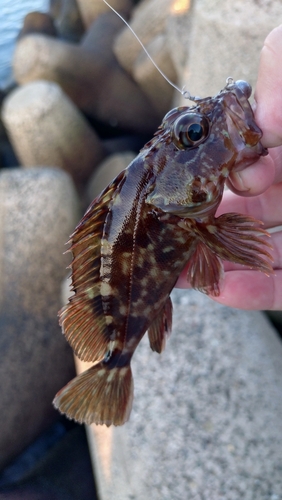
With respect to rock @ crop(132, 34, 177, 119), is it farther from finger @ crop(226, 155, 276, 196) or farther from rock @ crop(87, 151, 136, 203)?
finger @ crop(226, 155, 276, 196)

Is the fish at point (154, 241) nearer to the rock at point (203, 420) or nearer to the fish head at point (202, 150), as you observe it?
the fish head at point (202, 150)

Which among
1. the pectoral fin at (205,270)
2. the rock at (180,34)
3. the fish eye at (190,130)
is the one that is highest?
the fish eye at (190,130)

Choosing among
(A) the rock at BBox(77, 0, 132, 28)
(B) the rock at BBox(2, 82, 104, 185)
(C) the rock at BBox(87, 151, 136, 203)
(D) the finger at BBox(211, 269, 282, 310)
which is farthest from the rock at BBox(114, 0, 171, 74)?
(D) the finger at BBox(211, 269, 282, 310)

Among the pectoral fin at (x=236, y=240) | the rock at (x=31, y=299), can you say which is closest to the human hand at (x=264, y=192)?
the pectoral fin at (x=236, y=240)

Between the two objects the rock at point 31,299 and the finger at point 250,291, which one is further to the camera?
the rock at point 31,299

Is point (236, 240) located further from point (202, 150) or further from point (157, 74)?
point (157, 74)

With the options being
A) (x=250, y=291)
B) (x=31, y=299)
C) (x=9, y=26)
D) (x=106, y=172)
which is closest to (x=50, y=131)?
(x=106, y=172)

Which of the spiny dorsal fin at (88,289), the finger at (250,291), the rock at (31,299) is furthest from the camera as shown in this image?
the rock at (31,299)
